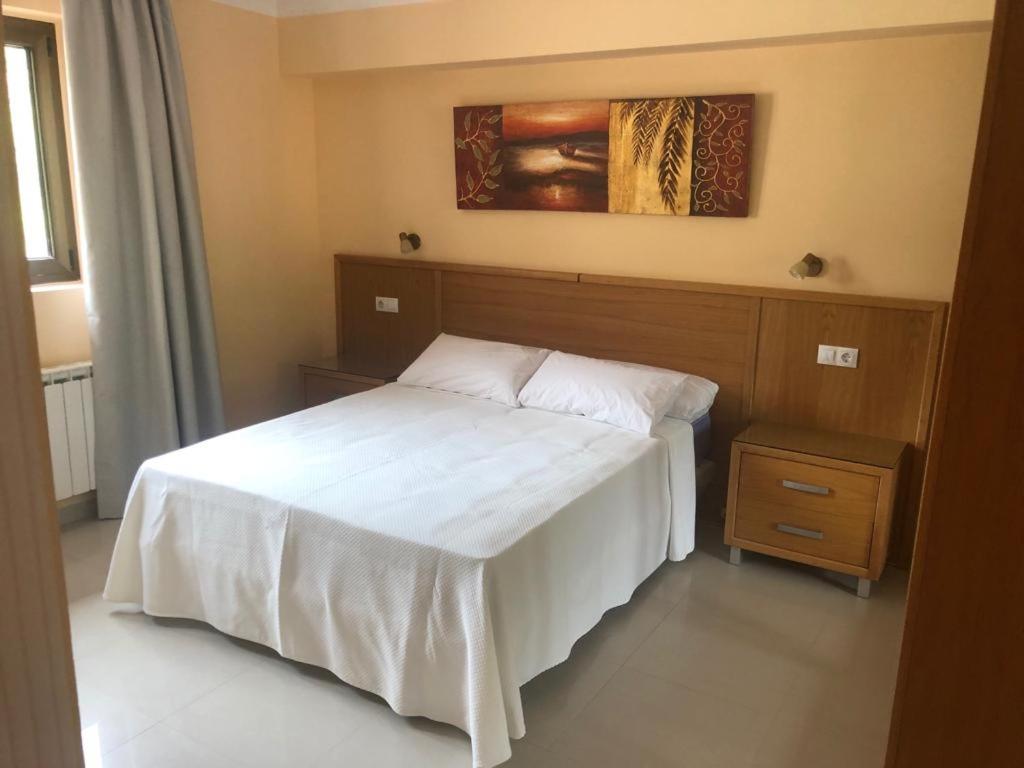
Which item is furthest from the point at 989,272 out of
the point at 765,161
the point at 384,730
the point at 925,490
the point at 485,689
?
the point at 765,161

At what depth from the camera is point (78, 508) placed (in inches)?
140

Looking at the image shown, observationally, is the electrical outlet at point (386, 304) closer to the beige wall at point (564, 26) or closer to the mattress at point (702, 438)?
the beige wall at point (564, 26)

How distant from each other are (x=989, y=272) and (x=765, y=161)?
248 cm

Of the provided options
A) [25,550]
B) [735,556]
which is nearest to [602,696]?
Result: [735,556]

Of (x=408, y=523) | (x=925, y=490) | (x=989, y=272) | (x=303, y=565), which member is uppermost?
(x=989, y=272)

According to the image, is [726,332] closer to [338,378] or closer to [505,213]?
[505,213]

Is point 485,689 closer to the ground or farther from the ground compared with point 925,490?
closer to the ground

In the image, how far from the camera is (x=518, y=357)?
3670 millimetres

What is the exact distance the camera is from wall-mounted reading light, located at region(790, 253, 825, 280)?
3.15 metres

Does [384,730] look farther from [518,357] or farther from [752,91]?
[752,91]

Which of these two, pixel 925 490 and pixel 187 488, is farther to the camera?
pixel 187 488

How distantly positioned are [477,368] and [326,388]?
0.95 m

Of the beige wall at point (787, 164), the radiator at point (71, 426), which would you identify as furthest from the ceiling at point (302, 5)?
the radiator at point (71, 426)

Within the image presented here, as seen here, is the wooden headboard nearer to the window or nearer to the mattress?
the mattress
